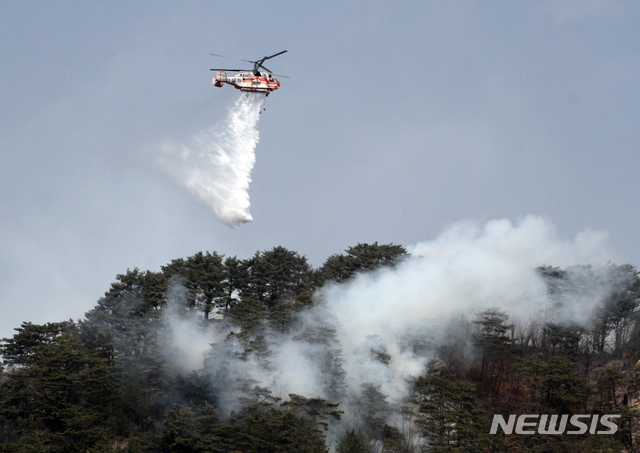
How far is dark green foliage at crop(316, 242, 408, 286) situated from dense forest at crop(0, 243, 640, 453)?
0.67ft

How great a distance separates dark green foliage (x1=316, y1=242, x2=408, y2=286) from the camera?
2339 inches

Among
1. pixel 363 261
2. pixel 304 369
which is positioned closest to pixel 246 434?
pixel 304 369

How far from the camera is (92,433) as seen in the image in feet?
139

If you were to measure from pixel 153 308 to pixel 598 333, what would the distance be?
38522 millimetres

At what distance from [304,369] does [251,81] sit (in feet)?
76.1

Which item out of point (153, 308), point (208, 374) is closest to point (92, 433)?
point (208, 374)

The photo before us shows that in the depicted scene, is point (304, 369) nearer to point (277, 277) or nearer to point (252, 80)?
point (277, 277)

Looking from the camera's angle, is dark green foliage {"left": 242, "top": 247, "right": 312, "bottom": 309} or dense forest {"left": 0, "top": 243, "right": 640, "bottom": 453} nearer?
dense forest {"left": 0, "top": 243, "right": 640, "bottom": 453}

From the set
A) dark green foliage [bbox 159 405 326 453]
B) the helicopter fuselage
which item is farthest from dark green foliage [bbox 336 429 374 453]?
the helicopter fuselage

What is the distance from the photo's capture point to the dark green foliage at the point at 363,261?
195 feet

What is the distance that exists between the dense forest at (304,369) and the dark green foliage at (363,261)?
204 millimetres

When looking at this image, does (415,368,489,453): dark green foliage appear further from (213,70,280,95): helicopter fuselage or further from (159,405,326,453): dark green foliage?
(213,70,280,95): helicopter fuselage

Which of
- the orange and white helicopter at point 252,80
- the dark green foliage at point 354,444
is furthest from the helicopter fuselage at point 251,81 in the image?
the dark green foliage at point 354,444

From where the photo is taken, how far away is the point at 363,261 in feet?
197
